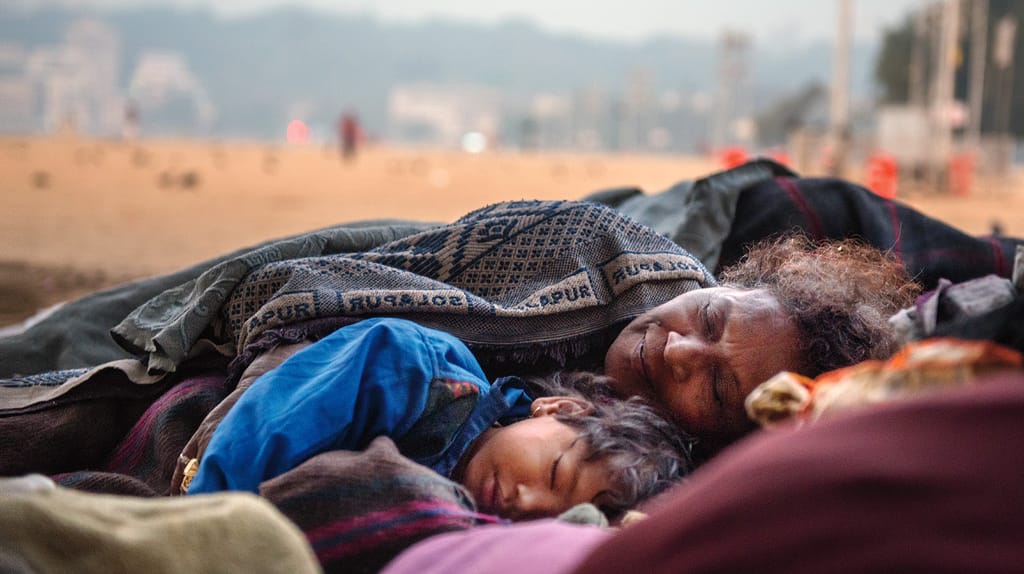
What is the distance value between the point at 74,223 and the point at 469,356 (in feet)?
32.8

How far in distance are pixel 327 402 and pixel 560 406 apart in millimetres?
551

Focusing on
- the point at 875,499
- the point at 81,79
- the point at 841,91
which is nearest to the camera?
the point at 875,499

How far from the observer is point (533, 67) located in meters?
188

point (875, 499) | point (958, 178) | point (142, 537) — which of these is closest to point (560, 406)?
point (142, 537)

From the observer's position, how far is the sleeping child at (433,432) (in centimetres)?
194

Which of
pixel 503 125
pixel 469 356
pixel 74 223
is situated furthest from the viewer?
pixel 503 125

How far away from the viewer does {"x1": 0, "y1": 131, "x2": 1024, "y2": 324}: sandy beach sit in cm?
815

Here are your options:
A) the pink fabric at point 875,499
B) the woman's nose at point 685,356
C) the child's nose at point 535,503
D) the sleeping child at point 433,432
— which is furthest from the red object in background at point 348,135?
the pink fabric at point 875,499

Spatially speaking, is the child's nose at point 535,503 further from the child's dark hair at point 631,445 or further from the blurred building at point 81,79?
the blurred building at point 81,79

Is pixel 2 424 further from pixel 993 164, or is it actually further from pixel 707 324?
pixel 993 164

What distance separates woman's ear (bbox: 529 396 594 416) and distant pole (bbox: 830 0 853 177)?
1665 centimetres

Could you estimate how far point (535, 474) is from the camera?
6.58 ft

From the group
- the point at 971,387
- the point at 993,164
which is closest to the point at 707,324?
the point at 971,387

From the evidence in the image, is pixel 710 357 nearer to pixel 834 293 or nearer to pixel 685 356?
pixel 685 356
